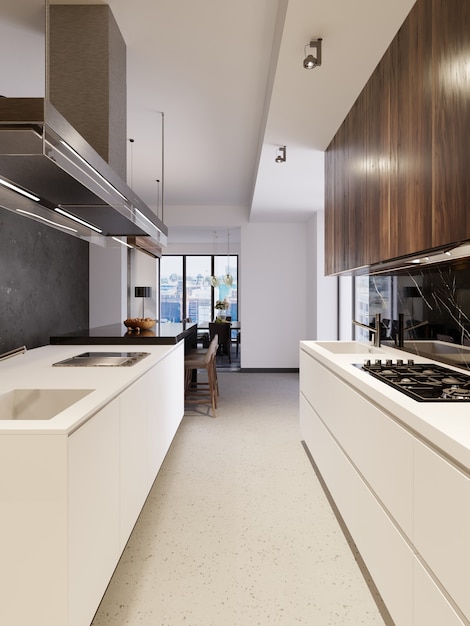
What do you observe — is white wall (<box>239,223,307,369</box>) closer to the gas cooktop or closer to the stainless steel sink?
the stainless steel sink

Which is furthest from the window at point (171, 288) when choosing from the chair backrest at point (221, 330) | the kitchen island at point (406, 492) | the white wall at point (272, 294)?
the kitchen island at point (406, 492)

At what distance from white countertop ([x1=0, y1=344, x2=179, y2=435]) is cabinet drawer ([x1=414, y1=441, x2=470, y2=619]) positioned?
1024 mm

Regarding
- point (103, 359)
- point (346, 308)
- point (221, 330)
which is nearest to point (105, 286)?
point (221, 330)

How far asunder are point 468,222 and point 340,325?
485cm

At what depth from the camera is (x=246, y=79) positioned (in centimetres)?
304

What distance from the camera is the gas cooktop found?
1.59m

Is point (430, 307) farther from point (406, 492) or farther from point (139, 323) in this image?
point (139, 323)

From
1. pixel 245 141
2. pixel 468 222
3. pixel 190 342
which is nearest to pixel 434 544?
pixel 468 222

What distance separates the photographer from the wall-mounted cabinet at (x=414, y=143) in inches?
62.1

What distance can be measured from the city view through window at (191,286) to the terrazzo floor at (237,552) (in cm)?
791

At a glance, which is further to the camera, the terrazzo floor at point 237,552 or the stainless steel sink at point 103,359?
the stainless steel sink at point 103,359

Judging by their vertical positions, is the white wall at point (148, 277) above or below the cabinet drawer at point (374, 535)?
above

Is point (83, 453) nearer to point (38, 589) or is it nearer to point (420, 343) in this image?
point (38, 589)

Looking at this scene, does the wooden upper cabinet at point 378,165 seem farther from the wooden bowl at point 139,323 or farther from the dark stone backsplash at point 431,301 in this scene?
the wooden bowl at point 139,323
